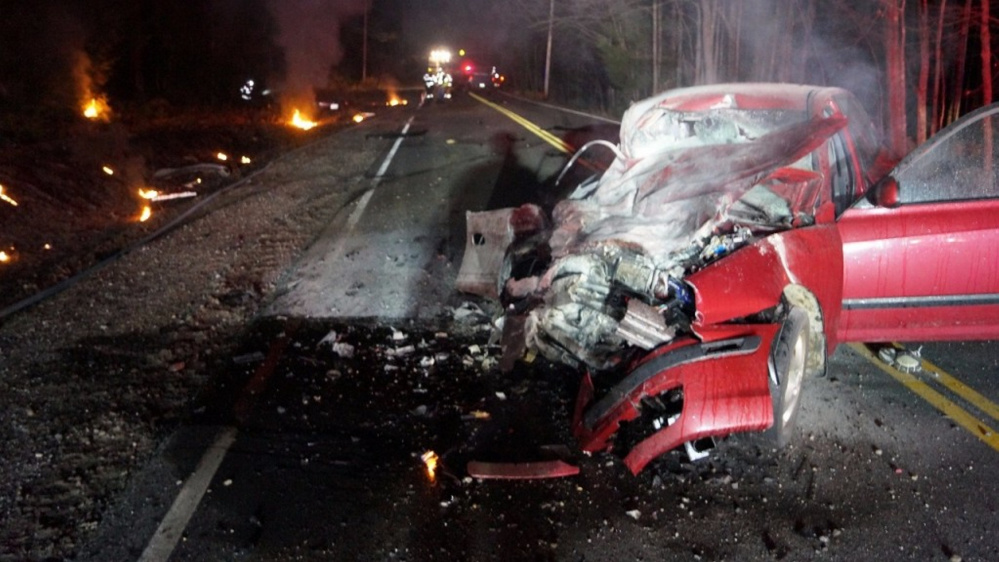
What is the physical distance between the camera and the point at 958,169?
445cm

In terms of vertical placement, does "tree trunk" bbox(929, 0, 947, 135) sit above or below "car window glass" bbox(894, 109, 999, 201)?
above

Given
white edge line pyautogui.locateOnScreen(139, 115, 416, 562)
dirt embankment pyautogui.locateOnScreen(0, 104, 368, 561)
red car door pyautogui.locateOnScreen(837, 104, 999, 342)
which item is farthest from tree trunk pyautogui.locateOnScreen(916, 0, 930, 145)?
white edge line pyautogui.locateOnScreen(139, 115, 416, 562)

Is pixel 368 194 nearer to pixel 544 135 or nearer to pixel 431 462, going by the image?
pixel 431 462

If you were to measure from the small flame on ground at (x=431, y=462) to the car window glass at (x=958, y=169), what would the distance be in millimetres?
3160

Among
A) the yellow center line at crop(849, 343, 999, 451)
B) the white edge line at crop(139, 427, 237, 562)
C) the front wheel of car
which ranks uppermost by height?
the front wheel of car

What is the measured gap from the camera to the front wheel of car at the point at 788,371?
149 inches

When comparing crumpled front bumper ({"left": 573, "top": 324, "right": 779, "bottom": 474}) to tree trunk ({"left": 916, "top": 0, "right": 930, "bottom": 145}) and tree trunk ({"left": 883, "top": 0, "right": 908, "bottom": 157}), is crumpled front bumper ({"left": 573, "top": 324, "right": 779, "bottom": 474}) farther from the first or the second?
tree trunk ({"left": 916, "top": 0, "right": 930, "bottom": 145})

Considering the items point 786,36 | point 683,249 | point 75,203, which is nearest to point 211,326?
point 683,249

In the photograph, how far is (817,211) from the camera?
4.36 metres

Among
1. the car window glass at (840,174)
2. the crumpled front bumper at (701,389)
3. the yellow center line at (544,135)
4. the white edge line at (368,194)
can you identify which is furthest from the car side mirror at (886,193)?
the yellow center line at (544,135)

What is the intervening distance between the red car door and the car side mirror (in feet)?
0.03

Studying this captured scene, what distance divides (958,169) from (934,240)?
0.49 metres

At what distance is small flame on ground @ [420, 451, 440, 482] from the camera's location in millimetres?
3834

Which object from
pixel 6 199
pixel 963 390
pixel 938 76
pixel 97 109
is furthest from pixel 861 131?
pixel 97 109
